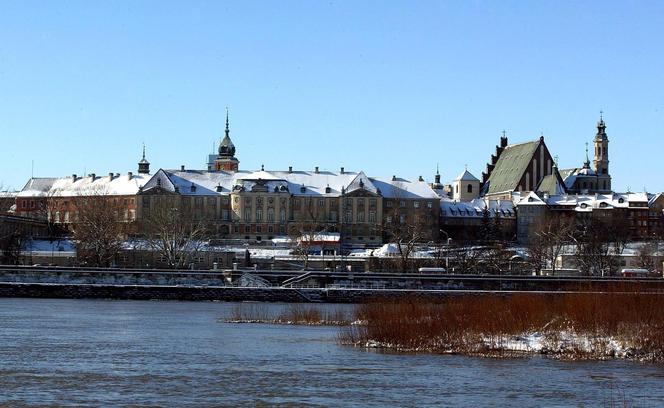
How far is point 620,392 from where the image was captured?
3306 centimetres

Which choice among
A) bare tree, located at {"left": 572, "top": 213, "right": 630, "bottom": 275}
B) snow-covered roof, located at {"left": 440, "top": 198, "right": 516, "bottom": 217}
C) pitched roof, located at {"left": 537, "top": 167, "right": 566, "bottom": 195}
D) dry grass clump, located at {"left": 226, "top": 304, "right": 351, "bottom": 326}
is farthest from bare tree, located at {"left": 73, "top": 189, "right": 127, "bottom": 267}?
pitched roof, located at {"left": 537, "top": 167, "right": 566, "bottom": 195}

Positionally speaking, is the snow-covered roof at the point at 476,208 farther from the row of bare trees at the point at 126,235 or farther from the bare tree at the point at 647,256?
the row of bare trees at the point at 126,235

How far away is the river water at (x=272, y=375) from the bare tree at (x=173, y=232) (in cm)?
6785

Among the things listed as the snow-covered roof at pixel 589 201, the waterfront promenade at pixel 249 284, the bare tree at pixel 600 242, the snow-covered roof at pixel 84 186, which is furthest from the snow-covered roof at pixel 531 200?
the waterfront promenade at pixel 249 284

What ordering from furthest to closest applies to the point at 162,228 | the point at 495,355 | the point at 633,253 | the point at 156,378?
1. the point at 633,253
2. the point at 162,228
3. the point at 495,355
4. the point at 156,378

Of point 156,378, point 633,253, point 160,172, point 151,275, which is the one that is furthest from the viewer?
point 160,172

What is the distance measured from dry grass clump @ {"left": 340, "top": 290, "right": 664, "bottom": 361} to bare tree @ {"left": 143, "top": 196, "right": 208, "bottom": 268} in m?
68.9

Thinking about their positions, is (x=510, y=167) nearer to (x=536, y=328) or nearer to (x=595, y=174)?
(x=595, y=174)

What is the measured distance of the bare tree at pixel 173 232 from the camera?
118500mm

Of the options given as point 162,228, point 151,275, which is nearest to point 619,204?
point 162,228

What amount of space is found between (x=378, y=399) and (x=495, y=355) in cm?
1026

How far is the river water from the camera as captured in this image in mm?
31500

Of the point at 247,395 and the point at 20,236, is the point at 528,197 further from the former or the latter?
the point at 247,395

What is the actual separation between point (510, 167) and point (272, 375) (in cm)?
15092
